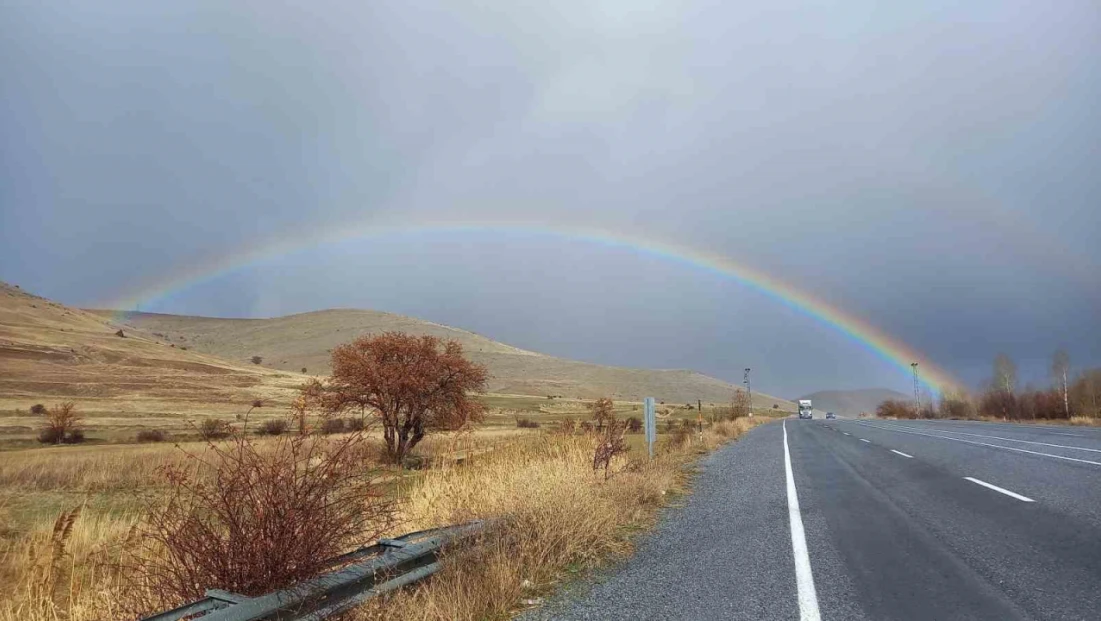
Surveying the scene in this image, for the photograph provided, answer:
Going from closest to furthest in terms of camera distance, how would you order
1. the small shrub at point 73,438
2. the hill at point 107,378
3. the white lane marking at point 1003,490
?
1. the white lane marking at point 1003,490
2. the small shrub at point 73,438
3. the hill at point 107,378

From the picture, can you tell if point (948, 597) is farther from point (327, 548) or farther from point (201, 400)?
point (201, 400)

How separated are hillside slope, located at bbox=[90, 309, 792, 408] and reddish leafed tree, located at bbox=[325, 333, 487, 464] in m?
106

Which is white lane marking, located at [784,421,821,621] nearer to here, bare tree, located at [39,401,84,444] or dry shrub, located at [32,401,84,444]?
dry shrub, located at [32,401,84,444]

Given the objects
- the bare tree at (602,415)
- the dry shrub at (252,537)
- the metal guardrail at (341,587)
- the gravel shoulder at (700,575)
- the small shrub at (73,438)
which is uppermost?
the bare tree at (602,415)

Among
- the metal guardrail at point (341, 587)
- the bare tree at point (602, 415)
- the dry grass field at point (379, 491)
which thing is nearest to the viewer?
the metal guardrail at point (341, 587)

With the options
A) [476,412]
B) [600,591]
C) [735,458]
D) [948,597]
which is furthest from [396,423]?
[948,597]

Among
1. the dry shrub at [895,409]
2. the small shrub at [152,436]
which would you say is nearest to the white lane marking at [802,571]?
the small shrub at [152,436]

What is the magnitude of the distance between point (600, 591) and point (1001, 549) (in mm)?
4569

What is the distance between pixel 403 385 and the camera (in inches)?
992

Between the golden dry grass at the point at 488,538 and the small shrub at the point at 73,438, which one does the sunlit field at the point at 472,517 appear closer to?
the golden dry grass at the point at 488,538

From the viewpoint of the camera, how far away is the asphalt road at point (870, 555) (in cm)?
508

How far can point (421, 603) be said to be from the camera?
4848 mm

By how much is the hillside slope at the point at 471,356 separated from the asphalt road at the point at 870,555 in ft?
403

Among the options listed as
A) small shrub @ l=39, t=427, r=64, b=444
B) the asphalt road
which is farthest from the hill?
the asphalt road
